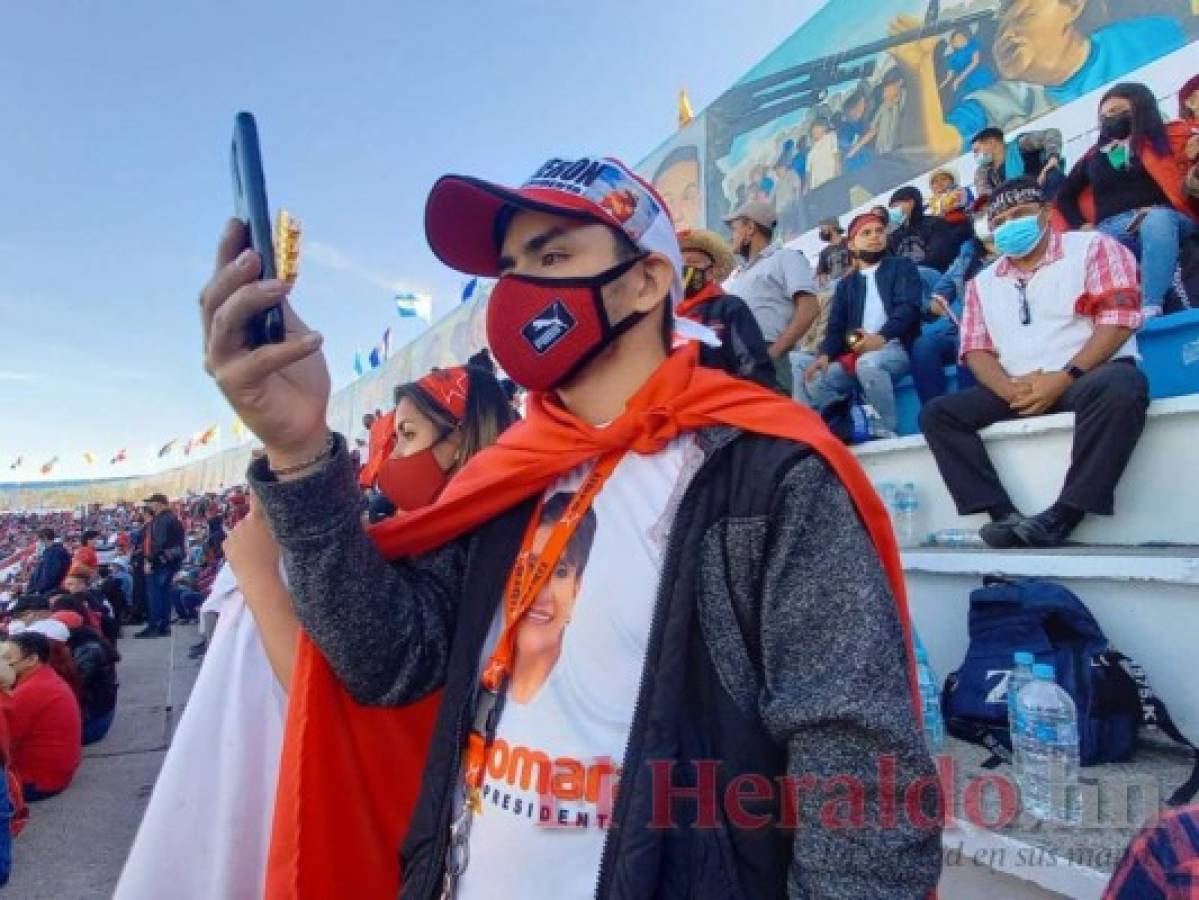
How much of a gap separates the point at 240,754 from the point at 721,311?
9.51 feet

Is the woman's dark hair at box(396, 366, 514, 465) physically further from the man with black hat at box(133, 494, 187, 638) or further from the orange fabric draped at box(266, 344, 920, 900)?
the man with black hat at box(133, 494, 187, 638)

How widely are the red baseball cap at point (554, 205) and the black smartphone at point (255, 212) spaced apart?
0.37m

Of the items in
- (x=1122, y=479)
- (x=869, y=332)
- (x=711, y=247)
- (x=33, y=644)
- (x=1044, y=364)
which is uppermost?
(x=711, y=247)

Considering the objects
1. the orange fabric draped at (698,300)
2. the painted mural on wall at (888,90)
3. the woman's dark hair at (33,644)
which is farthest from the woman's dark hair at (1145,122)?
the woman's dark hair at (33,644)

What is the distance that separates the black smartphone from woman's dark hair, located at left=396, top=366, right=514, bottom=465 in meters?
1.86

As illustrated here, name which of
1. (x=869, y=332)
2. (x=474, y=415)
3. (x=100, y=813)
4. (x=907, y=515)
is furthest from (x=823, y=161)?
(x=100, y=813)

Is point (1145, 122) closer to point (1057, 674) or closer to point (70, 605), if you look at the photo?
point (1057, 674)

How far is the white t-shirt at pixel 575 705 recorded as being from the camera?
108 cm

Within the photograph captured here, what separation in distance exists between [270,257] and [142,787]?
21.3 feet

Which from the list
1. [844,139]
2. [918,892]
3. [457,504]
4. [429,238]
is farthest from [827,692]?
[844,139]

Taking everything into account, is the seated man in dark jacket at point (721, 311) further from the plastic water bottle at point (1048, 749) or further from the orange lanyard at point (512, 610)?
the orange lanyard at point (512, 610)

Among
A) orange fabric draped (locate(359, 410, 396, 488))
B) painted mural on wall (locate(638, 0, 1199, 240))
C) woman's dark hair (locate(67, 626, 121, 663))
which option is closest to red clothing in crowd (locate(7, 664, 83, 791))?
woman's dark hair (locate(67, 626, 121, 663))

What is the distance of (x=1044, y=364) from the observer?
3445 mm

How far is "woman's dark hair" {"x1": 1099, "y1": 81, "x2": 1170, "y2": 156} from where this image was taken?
4422 millimetres
